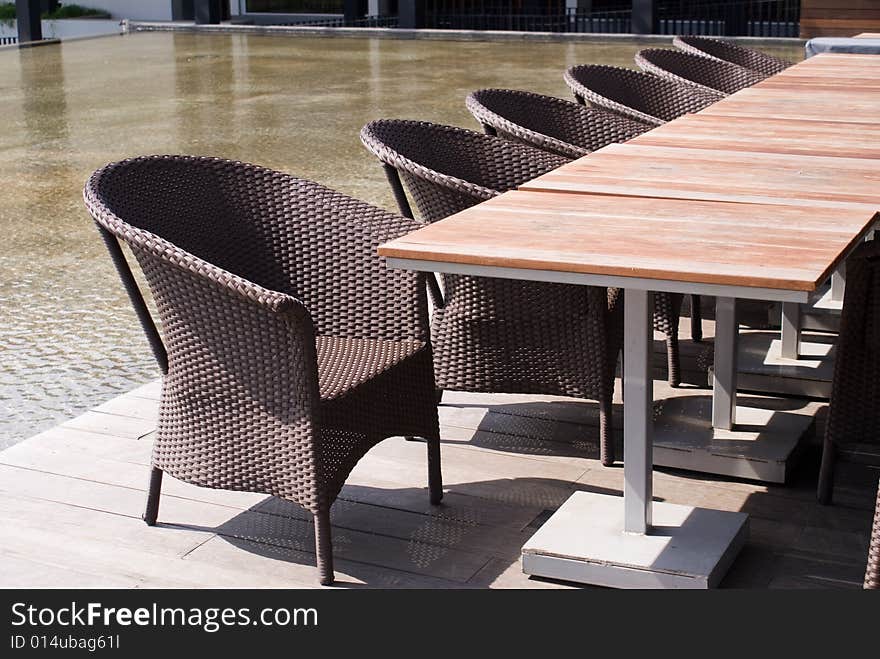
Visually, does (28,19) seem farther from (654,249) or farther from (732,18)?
(654,249)

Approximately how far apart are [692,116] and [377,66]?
10348mm

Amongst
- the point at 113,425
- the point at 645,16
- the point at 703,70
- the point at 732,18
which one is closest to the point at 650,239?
the point at 113,425

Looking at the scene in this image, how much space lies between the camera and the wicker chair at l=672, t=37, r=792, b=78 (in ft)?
19.3

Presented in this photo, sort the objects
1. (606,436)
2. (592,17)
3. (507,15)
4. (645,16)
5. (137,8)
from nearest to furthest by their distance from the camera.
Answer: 1. (606,436)
2. (645,16)
3. (592,17)
4. (507,15)
5. (137,8)

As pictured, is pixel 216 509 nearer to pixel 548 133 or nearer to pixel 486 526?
pixel 486 526

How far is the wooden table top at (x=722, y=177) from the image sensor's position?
8.51 feet

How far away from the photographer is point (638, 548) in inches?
101

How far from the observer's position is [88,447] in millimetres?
3221

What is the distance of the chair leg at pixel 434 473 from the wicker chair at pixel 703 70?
2.86m

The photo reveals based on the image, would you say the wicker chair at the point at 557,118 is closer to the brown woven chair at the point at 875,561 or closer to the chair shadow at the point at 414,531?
the chair shadow at the point at 414,531

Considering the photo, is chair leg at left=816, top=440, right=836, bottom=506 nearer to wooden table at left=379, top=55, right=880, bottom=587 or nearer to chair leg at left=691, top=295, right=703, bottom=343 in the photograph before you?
wooden table at left=379, top=55, right=880, bottom=587

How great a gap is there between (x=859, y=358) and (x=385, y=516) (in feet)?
3.45

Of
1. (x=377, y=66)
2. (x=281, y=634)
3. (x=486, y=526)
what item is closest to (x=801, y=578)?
(x=486, y=526)

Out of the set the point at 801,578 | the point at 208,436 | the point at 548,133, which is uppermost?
the point at 548,133
